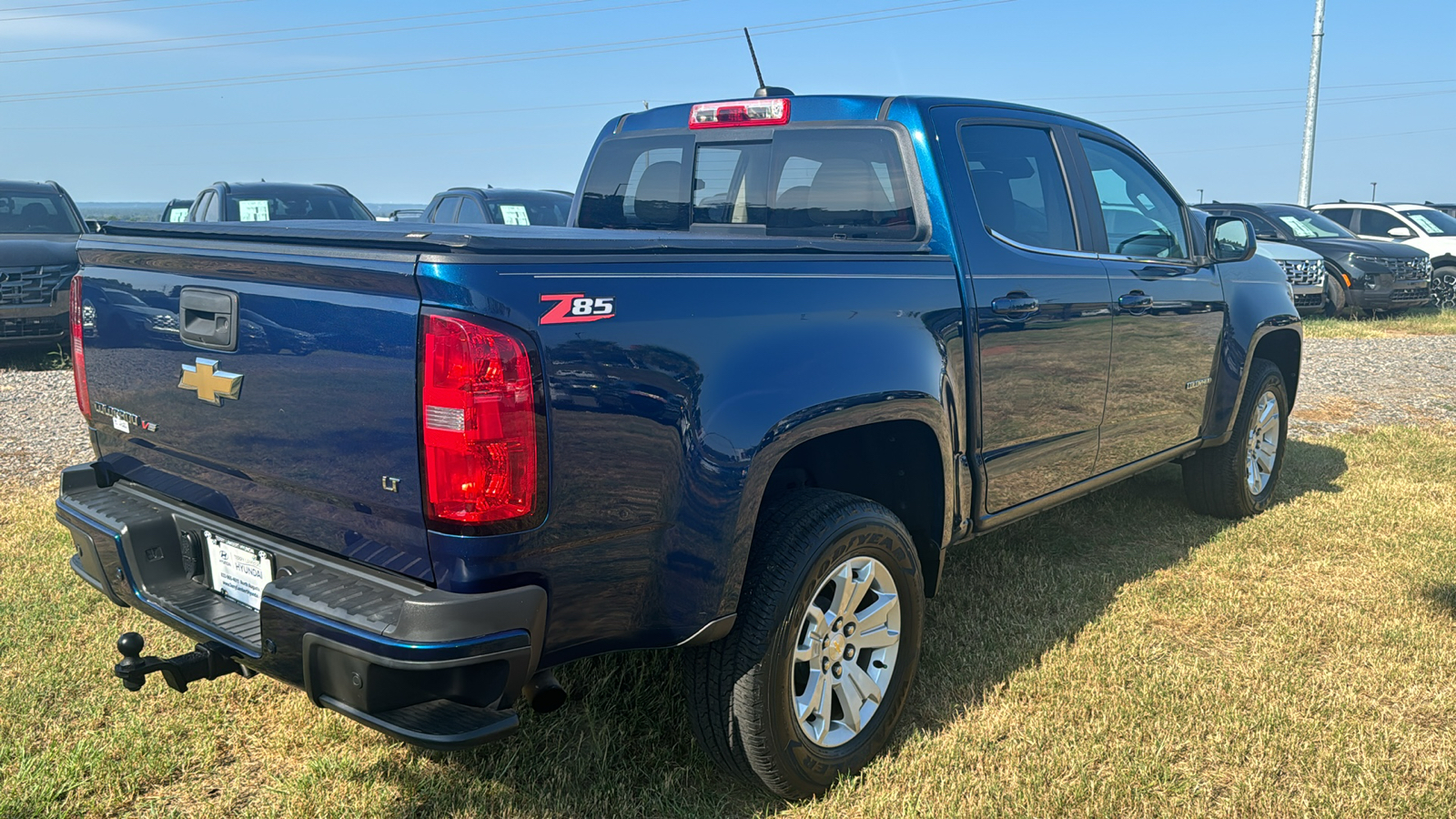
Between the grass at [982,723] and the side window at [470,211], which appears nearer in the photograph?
the grass at [982,723]

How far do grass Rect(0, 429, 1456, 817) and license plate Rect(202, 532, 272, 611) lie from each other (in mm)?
659

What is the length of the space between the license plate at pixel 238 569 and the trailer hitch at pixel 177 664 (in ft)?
0.44

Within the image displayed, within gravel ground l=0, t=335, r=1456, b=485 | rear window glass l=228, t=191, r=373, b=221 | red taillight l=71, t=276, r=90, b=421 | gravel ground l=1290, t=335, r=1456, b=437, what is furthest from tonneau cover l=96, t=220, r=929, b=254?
rear window glass l=228, t=191, r=373, b=221

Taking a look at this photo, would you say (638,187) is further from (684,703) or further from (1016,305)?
(684,703)

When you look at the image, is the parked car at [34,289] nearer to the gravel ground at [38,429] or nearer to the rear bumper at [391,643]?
the gravel ground at [38,429]

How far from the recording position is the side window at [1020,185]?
3.73 metres

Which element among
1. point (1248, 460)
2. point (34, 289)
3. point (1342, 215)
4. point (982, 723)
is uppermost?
point (1342, 215)

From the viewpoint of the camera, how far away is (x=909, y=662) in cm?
325

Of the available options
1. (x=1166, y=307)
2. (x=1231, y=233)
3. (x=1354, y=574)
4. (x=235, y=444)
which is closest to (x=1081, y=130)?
(x=1166, y=307)

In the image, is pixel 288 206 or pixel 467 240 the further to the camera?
pixel 288 206

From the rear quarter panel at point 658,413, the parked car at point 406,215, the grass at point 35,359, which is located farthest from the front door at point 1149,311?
A: the grass at point 35,359

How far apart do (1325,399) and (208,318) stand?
9.44 meters

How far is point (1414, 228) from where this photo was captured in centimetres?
1766

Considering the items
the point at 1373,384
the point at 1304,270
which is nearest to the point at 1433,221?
the point at 1304,270
